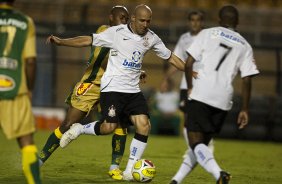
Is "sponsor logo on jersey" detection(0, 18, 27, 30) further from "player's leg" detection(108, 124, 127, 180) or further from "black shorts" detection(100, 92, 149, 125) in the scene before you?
"player's leg" detection(108, 124, 127, 180)

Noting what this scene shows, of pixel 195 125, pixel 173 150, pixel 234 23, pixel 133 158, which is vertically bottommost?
pixel 173 150

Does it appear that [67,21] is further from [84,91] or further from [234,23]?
[234,23]

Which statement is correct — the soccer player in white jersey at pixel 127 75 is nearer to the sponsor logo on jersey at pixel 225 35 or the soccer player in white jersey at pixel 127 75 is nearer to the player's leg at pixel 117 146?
the player's leg at pixel 117 146

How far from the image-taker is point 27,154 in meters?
7.16

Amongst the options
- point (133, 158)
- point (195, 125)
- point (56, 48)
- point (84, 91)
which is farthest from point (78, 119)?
point (56, 48)

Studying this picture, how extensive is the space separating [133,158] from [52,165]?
208cm

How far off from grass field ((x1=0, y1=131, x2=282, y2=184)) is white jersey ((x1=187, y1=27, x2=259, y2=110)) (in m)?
1.84

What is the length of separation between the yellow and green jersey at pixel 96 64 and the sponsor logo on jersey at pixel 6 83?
3.19 metres

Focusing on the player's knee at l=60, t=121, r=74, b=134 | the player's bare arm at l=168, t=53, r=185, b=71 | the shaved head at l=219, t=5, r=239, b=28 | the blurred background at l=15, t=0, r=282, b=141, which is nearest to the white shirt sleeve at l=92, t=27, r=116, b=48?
the player's bare arm at l=168, t=53, r=185, b=71

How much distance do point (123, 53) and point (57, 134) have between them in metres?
1.56

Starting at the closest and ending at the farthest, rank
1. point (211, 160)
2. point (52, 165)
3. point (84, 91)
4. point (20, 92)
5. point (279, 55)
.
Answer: point (20, 92) < point (211, 160) < point (84, 91) < point (52, 165) < point (279, 55)

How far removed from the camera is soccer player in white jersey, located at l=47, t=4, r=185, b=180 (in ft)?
30.7

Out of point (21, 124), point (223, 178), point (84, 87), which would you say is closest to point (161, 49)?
point (84, 87)

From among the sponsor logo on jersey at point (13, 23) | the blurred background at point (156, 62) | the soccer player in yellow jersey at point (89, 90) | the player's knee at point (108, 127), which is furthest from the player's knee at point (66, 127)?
the blurred background at point (156, 62)
